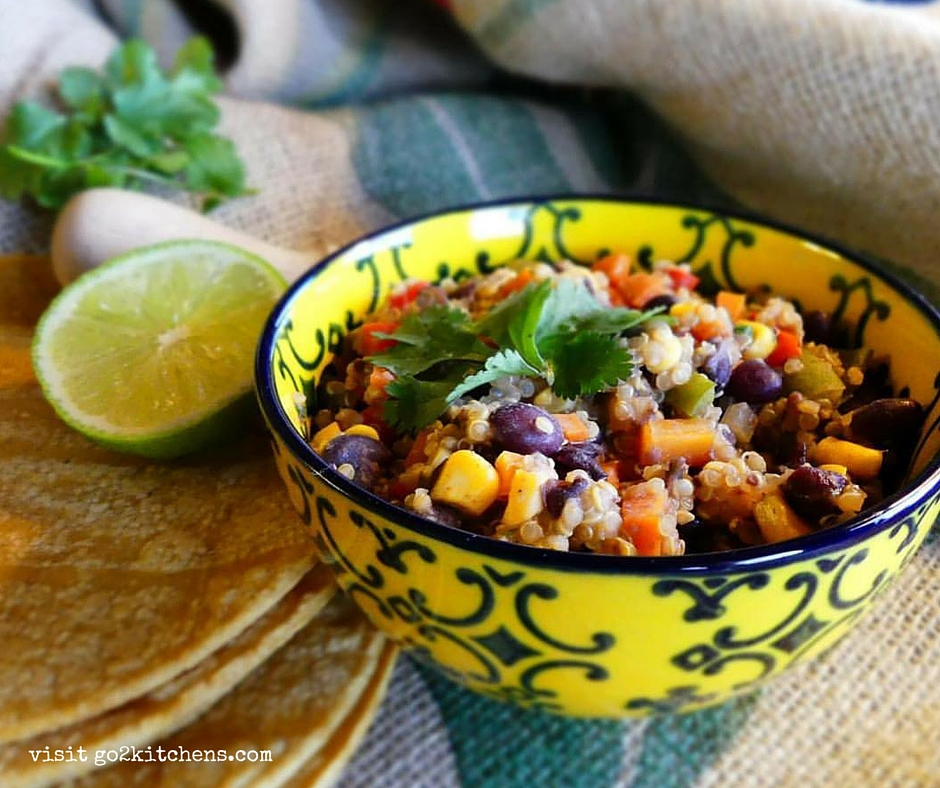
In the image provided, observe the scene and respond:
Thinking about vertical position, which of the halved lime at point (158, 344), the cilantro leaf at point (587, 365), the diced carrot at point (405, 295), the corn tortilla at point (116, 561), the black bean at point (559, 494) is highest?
the cilantro leaf at point (587, 365)

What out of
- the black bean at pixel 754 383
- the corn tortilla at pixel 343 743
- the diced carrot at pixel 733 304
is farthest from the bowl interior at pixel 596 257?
the corn tortilla at pixel 343 743

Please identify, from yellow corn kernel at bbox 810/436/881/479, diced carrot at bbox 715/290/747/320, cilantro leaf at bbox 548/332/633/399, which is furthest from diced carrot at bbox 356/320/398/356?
yellow corn kernel at bbox 810/436/881/479

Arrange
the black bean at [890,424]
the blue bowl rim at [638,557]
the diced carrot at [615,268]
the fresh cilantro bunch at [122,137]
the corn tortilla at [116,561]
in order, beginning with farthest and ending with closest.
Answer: the fresh cilantro bunch at [122,137], the diced carrot at [615,268], the black bean at [890,424], the corn tortilla at [116,561], the blue bowl rim at [638,557]

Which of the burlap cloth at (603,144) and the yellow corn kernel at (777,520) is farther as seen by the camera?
the burlap cloth at (603,144)

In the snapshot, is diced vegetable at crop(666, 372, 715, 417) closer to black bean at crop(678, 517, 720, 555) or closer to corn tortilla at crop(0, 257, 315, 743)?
black bean at crop(678, 517, 720, 555)

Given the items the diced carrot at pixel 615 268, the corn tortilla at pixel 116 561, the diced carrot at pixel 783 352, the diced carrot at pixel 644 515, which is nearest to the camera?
the diced carrot at pixel 644 515

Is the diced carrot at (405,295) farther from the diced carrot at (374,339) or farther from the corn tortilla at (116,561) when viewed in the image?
the corn tortilla at (116,561)

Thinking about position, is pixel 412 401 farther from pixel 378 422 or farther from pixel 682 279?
pixel 682 279
